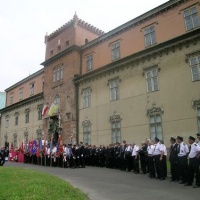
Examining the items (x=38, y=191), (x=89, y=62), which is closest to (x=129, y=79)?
(x=89, y=62)

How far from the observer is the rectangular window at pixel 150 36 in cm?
2167

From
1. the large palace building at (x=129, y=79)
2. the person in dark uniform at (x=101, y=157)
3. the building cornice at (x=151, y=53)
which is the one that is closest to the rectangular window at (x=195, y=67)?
the large palace building at (x=129, y=79)

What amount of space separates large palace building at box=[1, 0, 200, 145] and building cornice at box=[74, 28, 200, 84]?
7 centimetres

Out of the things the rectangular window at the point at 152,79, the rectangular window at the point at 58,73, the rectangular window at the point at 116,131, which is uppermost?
the rectangular window at the point at 58,73

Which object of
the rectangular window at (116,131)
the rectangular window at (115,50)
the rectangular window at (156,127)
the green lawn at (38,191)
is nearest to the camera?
the green lawn at (38,191)

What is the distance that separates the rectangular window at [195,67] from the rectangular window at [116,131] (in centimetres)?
769

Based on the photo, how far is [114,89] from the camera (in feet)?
76.8

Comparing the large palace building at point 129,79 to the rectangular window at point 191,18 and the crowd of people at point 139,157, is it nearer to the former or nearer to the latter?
the rectangular window at point 191,18

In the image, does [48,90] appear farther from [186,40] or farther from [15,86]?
[186,40]

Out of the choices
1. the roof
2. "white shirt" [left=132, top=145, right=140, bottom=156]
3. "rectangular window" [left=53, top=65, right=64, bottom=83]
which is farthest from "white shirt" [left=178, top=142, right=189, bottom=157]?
the roof

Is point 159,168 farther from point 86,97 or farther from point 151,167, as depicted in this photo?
point 86,97

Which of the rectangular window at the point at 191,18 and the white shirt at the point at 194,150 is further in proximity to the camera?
the rectangular window at the point at 191,18

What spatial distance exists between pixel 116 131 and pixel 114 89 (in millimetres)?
3878

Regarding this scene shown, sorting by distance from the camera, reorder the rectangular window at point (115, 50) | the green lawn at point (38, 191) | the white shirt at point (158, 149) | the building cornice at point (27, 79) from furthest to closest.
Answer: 1. the building cornice at point (27, 79)
2. the rectangular window at point (115, 50)
3. the white shirt at point (158, 149)
4. the green lawn at point (38, 191)
